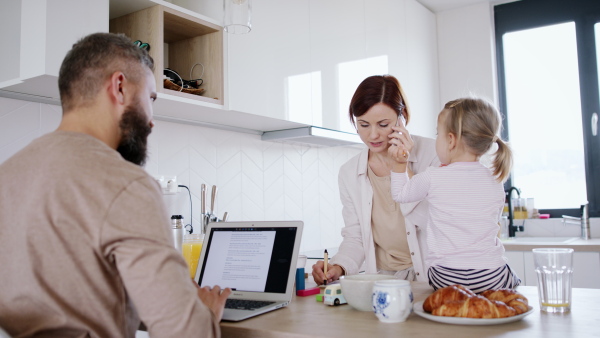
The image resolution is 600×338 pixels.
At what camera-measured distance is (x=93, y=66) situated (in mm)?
1097

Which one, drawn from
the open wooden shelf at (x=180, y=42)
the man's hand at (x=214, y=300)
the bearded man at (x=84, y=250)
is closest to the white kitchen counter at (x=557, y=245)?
the open wooden shelf at (x=180, y=42)

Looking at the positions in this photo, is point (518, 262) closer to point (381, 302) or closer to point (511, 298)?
point (511, 298)

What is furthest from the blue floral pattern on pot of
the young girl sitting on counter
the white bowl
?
the young girl sitting on counter

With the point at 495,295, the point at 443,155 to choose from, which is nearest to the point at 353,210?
the point at 443,155

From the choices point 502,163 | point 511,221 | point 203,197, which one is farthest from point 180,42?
point 511,221

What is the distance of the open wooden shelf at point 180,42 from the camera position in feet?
6.78

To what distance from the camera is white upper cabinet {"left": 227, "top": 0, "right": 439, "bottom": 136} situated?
8.09ft

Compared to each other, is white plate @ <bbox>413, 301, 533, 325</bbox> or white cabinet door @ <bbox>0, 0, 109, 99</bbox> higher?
white cabinet door @ <bbox>0, 0, 109, 99</bbox>

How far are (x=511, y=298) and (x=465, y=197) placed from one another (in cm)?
47

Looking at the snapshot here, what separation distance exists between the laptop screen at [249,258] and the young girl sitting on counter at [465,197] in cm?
43

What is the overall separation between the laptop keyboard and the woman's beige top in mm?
830

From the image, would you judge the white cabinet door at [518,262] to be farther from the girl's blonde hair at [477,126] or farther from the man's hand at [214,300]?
the man's hand at [214,300]

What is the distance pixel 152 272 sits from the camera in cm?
90

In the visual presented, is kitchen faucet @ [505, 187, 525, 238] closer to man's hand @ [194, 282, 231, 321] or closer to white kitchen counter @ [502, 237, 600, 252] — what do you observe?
white kitchen counter @ [502, 237, 600, 252]
